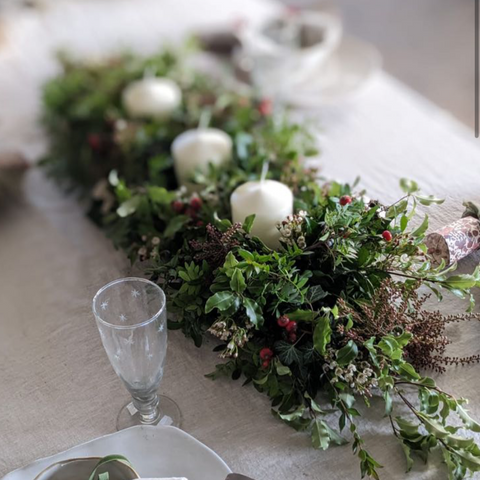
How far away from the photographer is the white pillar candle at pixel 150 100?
99cm

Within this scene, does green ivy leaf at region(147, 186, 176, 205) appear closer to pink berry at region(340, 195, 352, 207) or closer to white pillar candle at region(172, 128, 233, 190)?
white pillar candle at region(172, 128, 233, 190)

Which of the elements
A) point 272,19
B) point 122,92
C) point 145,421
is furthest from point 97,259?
point 272,19

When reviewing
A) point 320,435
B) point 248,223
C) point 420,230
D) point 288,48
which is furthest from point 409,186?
point 288,48

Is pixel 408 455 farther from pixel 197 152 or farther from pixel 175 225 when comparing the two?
pixel 197 152

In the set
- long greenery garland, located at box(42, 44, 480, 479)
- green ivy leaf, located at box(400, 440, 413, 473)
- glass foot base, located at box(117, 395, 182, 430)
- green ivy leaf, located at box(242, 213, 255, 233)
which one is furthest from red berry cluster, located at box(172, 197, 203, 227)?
green ivy leaf, located at box(400, 440, 413, 473)

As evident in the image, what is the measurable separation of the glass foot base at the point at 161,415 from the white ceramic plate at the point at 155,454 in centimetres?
4

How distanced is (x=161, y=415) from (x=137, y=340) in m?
0.11

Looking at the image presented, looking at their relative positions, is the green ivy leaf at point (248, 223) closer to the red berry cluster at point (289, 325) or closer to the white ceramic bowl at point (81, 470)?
the red berry cluster at point (289, 325)

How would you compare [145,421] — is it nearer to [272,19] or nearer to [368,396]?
[368,396]

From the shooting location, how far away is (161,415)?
0.58 m

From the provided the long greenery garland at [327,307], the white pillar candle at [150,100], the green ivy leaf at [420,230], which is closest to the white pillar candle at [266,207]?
the long greenery garland at [327,307]

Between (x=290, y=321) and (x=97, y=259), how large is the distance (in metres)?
0.33

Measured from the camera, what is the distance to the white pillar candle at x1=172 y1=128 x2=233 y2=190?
851 millimetres

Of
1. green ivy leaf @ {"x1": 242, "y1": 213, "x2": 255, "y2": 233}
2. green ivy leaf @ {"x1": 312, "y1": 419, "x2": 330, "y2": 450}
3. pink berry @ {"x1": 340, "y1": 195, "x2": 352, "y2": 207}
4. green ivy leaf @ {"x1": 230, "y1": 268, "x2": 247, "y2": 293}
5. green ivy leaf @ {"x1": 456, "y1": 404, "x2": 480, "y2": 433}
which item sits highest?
pink berry @ {"x1": 340, "y1": 195, "x2": 352, "y2": 207}
